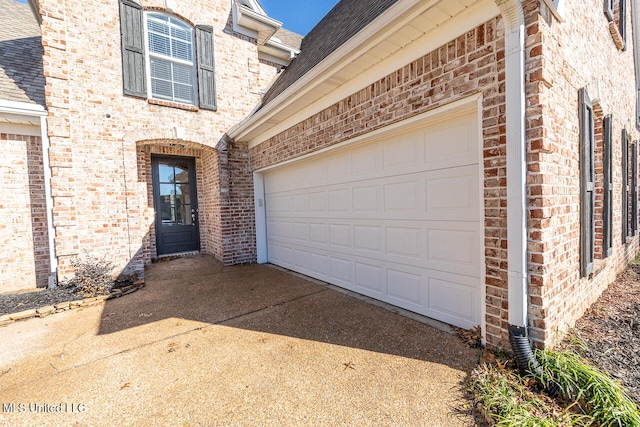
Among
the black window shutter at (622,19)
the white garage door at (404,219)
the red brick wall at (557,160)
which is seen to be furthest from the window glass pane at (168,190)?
the black window shutter at (622,19)

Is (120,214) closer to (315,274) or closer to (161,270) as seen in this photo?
(161,270)

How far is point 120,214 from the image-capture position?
5.61 metres

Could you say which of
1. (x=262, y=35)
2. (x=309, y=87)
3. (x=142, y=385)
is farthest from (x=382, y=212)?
(x=262, y=35)

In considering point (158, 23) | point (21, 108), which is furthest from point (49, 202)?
point (158, 23)

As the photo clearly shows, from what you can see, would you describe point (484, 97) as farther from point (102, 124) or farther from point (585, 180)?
point (102, 124)

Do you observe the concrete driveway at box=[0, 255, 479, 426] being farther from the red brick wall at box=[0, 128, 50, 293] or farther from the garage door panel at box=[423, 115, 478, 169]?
the red brick wall at box=[0, 128, 50, 293]

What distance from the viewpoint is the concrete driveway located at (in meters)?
1.98

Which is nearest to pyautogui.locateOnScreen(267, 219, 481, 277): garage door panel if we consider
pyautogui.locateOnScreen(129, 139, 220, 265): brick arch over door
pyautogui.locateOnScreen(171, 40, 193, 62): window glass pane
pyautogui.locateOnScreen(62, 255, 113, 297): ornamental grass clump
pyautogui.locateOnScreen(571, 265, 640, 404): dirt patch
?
pyautogui.locateOnScreen(571, 265, 640, 404): dirt patch

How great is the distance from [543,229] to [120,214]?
6590 mm

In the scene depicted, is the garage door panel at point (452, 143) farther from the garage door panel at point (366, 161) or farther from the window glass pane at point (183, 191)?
the window glass pane at point (183, 191)

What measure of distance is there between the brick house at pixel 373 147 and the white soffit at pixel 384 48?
2 centimetres

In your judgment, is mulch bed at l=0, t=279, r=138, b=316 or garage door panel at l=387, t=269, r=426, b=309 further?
mulch bed at l=0, t=279, r=138, b=316

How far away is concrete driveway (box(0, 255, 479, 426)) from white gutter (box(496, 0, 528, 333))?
2.23 feet

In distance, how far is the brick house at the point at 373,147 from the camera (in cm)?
242
